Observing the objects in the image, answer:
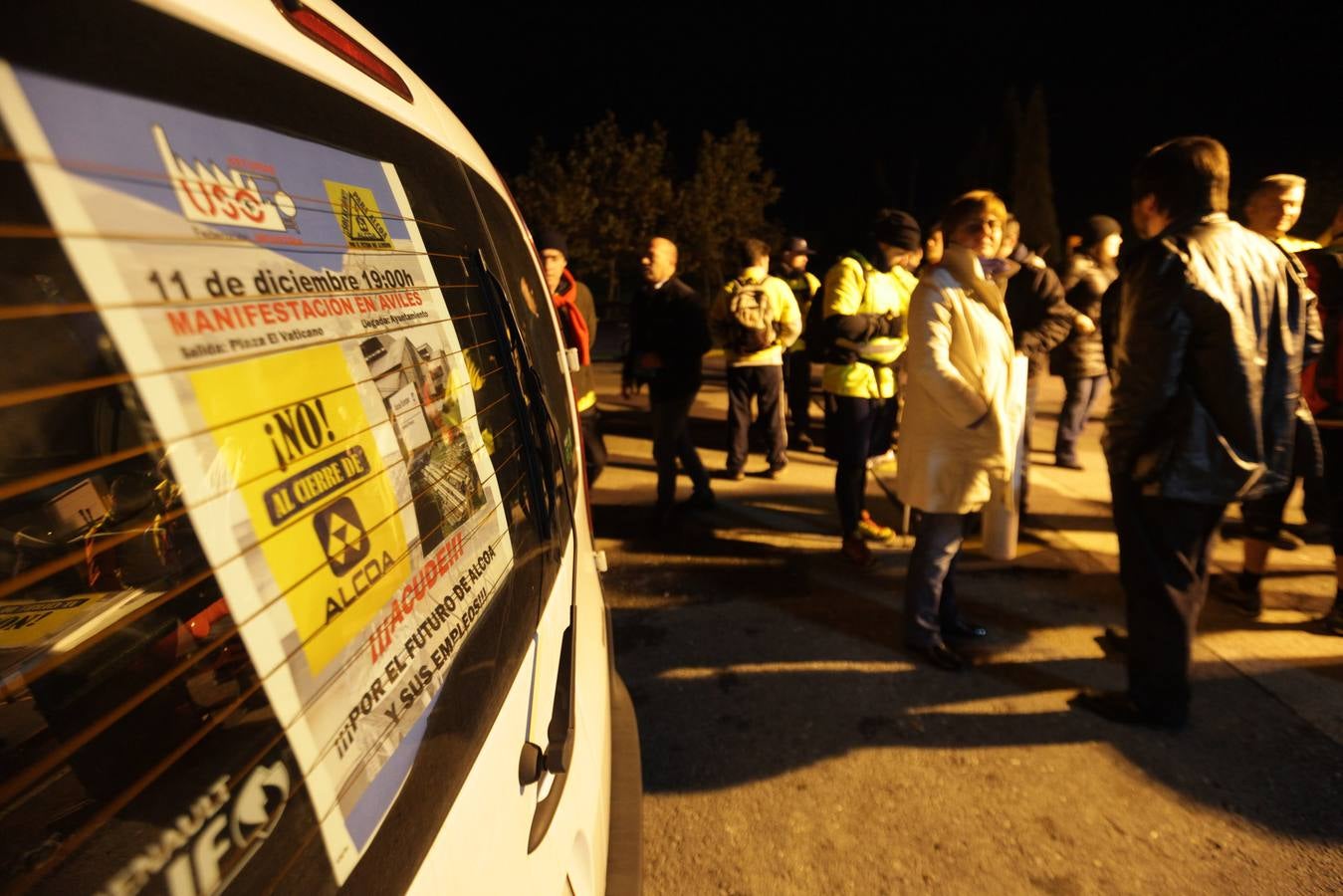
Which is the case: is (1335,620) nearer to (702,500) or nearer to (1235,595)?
(1235,595)

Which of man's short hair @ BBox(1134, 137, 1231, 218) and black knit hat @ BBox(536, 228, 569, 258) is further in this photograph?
black knit hat @ BBox(536, 228, 569, 258)

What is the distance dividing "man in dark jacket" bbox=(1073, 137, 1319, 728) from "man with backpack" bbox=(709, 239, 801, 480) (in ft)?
9.56

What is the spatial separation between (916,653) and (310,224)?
Result: 2.99m

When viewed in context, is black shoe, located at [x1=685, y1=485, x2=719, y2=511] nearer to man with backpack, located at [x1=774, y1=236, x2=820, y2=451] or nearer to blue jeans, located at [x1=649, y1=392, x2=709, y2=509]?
blue jeans, located at [x1=649, y1=392, x2=709, y2=509]

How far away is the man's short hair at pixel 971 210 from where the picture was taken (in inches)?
104

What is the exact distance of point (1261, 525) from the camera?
3389 mm

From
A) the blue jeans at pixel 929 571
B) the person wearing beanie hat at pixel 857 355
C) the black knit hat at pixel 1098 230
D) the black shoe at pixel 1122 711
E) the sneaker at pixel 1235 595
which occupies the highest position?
the black knit hat at pixel 1098 230

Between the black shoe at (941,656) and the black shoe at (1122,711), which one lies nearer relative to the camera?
the black shoe at (1122,711)

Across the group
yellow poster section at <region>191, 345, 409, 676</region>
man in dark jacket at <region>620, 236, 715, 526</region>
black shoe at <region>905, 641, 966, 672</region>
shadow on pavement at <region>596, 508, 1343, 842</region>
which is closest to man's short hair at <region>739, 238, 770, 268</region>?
man in dark jacket at <region>620, 236, 715, 526</region>

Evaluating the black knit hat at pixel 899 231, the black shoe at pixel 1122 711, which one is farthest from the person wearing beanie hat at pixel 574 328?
the black shoe at pixel 1122 711

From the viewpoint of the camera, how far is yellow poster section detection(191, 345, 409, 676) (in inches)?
25.6

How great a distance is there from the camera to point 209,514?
0.61 metres

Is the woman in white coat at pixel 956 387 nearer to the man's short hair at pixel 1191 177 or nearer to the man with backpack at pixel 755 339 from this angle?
the man's short hair at pixel 1191 177

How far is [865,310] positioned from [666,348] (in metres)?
1.21
